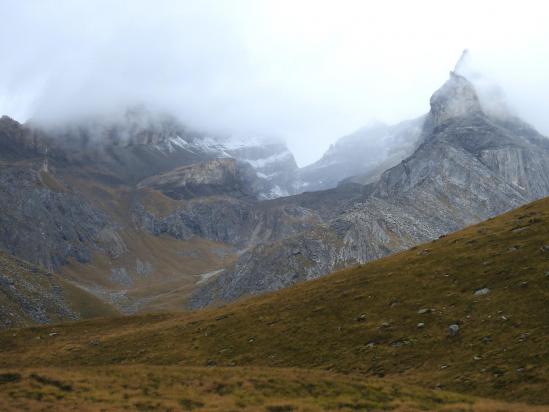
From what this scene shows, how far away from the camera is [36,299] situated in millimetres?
163125

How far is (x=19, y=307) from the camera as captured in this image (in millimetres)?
150750

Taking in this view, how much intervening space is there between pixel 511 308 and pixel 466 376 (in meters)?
9.61

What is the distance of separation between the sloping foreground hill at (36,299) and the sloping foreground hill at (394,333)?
78711 millimetres

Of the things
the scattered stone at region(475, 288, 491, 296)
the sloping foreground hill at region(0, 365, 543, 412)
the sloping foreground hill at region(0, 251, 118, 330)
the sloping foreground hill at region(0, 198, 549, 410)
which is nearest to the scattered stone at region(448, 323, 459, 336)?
the sloping foreground hill at region(0, 198, 549, 410)

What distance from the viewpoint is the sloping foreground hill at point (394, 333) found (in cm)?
3556

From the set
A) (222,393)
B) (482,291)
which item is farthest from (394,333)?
(222,393)

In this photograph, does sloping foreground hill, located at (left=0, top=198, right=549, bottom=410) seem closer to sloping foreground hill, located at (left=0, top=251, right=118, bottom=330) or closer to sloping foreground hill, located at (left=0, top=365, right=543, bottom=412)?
sloping foreground hill, located at (left=0, top=365, right=543, bottom=412)

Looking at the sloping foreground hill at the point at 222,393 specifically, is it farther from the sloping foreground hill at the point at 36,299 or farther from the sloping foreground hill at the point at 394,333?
the sloping foreground hill at the point at 36,299

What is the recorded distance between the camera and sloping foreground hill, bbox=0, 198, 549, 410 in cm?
3556

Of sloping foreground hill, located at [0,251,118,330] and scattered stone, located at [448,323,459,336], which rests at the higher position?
sloping foreground hill, located at [0,251,118,330]

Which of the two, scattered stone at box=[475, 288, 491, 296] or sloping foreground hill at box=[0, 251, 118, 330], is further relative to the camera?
sloping foreground hill at box=[0, 251, 118, 330]

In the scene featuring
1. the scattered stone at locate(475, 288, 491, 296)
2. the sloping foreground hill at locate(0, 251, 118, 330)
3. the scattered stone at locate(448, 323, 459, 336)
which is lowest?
the scattered stone at locate(448, 323, 459, 336)

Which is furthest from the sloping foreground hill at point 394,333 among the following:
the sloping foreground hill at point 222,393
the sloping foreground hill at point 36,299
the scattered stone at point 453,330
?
the sloping foreground hill at point 36,299

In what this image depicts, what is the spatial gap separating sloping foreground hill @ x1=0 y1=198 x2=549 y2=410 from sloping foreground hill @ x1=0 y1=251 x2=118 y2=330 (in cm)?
7871
